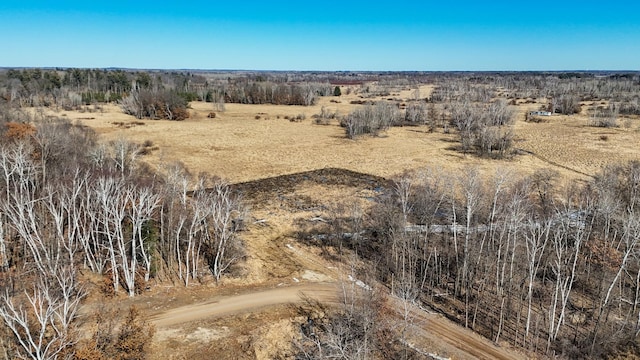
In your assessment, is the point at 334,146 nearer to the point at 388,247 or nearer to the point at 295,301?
the point at 388,247

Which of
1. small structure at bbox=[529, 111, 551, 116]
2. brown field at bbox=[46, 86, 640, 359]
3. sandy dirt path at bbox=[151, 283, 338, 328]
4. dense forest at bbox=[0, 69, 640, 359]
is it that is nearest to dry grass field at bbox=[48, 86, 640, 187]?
brown field at bbox=[46, 86, 640, 359]

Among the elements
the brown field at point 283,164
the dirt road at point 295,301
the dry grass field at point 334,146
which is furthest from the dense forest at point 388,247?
the dry grass field at point 334,146

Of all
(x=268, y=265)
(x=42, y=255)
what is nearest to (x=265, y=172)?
(x=268, y=265)

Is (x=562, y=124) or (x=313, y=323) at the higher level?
(x=562, y=124)

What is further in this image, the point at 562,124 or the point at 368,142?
the point at 562,124

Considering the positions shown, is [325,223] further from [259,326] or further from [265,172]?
[265,172]

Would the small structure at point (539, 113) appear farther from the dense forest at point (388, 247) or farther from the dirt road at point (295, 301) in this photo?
the dirt road at point (295, 301)

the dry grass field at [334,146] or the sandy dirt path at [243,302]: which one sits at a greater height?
the dry grass field at [334,146]
